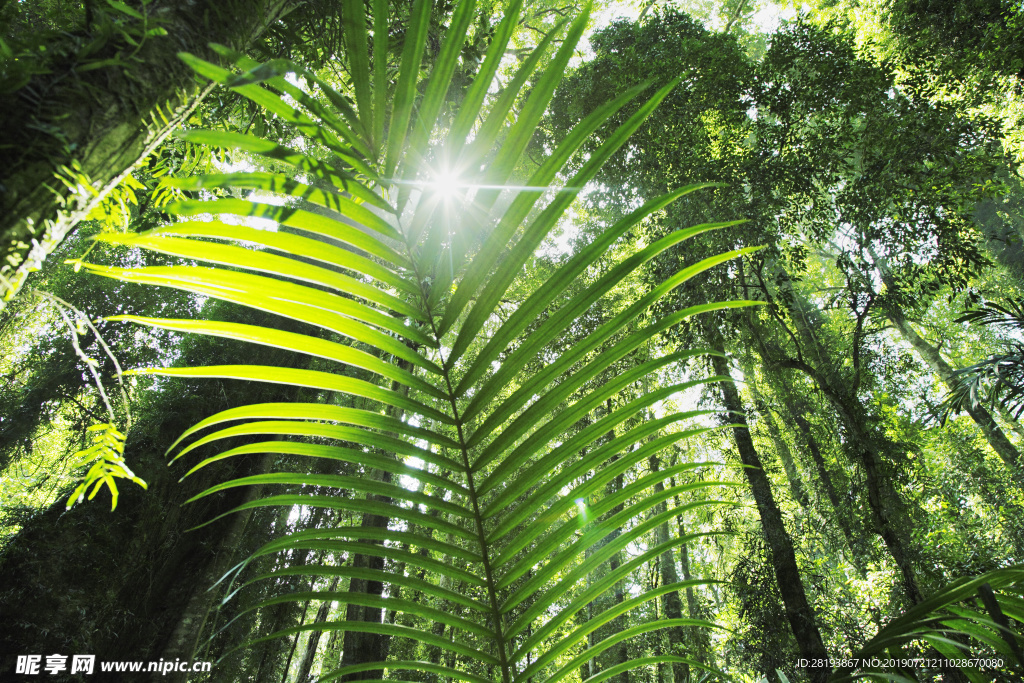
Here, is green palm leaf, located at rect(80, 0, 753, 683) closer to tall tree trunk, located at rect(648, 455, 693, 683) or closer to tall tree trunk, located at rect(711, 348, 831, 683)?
tall tree trunk, located at rect(711, 348, 831, 683)

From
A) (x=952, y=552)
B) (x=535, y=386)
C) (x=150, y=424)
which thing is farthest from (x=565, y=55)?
(x=952, y=552)

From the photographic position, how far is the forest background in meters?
0.47

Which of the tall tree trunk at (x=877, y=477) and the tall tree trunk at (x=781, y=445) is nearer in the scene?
the tall tree trunk at (x=877, y=477)

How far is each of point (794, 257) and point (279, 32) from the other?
4285 millimetres

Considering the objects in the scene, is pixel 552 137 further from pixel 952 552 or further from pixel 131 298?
pixel 952 552

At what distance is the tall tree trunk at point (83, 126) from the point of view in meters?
0.42

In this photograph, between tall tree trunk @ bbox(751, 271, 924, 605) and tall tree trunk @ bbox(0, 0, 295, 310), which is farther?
tall tree trunk @ bbox(751, 271, 924, 605)

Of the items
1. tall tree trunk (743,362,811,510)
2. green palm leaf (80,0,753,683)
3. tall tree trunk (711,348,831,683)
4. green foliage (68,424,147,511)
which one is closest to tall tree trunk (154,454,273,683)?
green foliage (68,424,147,511)

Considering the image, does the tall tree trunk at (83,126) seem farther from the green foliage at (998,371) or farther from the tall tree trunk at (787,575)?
the green foliage at (998,371)

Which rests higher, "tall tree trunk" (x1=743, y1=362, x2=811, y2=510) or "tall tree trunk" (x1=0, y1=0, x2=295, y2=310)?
"tall tree trunk" (x1=743, y1=362, x2=811, y2=510)

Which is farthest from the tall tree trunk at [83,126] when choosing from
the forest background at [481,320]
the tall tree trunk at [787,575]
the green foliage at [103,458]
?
the tall tree trunk at [787,575]

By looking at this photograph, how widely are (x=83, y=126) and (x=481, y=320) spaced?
47 cm

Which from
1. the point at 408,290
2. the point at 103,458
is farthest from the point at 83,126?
the point at 103,458

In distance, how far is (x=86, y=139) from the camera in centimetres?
47
